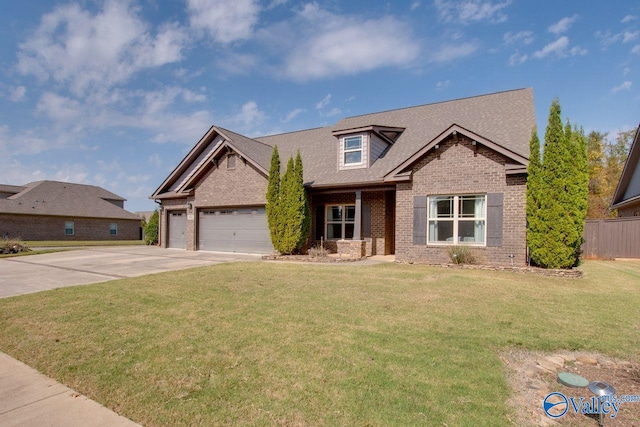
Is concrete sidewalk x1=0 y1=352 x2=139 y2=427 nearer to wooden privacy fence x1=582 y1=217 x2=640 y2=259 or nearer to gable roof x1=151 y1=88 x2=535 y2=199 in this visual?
gable roof x1=151 y1=88 x2=535 y2=199

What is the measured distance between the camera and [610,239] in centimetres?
1667

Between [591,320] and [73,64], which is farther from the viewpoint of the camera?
[73,64]

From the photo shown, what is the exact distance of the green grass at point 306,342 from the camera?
3154 mm

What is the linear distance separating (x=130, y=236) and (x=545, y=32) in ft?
135

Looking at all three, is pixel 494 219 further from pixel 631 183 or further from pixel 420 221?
pixel 631 183

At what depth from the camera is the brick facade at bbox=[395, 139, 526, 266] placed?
11.4 metres

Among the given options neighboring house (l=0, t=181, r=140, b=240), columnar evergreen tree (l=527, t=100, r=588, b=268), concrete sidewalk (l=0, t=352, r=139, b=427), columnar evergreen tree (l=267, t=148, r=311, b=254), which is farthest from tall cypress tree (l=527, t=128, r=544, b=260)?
neighboring house (l=0, t=181, r=140, b=240)

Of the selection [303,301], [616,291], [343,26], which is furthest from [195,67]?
[616,291]

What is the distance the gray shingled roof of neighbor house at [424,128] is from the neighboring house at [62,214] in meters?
26.3

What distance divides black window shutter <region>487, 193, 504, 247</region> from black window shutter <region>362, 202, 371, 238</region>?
5.42 meters

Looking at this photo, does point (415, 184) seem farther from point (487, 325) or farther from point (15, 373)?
point (15, 373)

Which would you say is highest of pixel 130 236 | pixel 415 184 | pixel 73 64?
pixel 73 64

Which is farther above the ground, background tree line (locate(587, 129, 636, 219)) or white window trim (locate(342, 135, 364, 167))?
background tree line (locate(587, 129, 636, 219))

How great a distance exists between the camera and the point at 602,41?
1325 cm
